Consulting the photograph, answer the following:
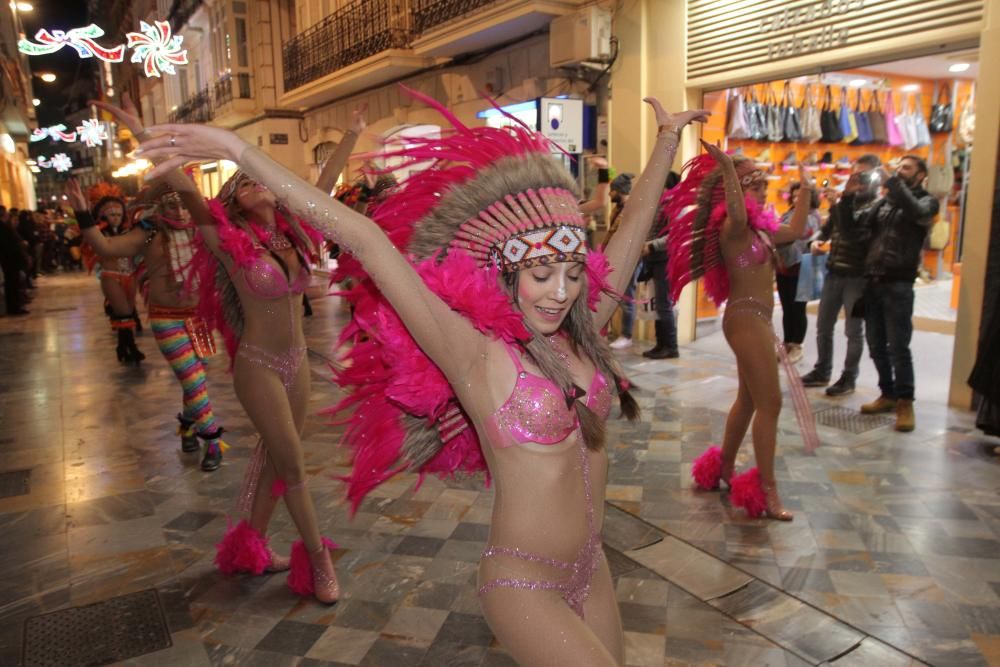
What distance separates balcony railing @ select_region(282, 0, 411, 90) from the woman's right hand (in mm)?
11323

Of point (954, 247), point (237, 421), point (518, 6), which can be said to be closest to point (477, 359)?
point (237, 421)

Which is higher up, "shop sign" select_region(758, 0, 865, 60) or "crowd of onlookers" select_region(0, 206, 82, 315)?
"shop sign" select_region(758, 0, 865, 60)

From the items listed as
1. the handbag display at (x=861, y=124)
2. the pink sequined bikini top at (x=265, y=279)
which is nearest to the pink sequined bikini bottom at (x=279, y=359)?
the pink sequined bikini top at (x=265, y=279)

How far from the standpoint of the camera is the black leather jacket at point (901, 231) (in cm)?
525

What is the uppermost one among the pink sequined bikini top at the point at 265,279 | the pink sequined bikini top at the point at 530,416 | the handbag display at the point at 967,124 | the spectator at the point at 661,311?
Result: the handbag display at the point at 967,124

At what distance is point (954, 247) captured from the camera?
11258mm

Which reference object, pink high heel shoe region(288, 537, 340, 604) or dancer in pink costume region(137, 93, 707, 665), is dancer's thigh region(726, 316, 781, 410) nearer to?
dancer in pink costume region(137, 93, 707, 665)

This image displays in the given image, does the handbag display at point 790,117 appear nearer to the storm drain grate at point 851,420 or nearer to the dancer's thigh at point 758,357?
the storm drain grate at point 851,420

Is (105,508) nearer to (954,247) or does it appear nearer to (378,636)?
(378,636)

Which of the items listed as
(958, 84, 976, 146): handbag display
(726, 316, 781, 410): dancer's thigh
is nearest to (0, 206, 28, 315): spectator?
(726, 316, 781, 410): dancer's thigh

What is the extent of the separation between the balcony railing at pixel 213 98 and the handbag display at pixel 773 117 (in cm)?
1472

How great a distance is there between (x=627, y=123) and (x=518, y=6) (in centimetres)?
203

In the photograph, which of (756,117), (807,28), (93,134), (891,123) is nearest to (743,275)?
(807,28)

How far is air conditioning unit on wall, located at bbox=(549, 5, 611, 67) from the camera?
26.4 feet
